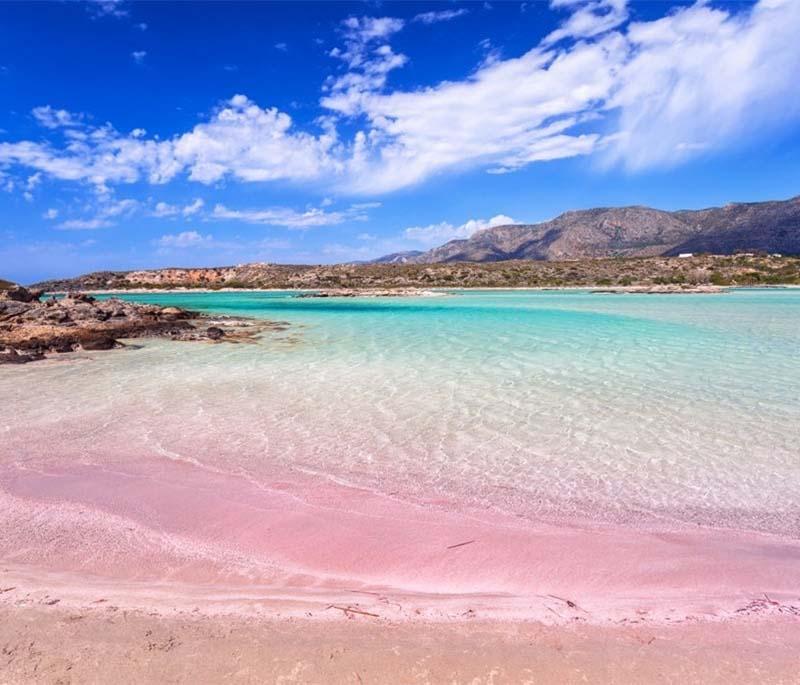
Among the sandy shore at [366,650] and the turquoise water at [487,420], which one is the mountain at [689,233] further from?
the sandy shore at [366,650]

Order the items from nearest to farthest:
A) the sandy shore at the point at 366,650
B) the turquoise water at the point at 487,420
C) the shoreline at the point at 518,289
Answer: the sandy shore at the point at 366,650
the turquoise water at the point at 487,420
the shoreline at the point at 518,289

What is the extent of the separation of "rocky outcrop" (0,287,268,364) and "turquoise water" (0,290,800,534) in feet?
8.22

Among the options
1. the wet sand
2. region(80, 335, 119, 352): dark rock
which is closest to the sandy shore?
the wet sand

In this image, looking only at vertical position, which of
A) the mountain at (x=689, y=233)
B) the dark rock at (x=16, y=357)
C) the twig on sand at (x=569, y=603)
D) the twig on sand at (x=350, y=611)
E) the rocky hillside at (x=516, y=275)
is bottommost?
the twig on sand at (x=569, y=603)

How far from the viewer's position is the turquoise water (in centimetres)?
573

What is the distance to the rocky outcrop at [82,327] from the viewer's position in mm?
17697

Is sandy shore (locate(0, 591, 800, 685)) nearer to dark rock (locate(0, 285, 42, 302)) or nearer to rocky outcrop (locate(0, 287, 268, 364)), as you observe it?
rocky outcrop (locate(0, 287, 268, 364))

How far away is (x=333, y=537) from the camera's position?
472cm

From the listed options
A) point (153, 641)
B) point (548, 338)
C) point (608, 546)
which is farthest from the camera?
point (548, 338)

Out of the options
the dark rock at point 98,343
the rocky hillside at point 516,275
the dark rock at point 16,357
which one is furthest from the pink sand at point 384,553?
the rocky hillside at point 516,275

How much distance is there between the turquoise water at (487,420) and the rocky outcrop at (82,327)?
8.22 ft

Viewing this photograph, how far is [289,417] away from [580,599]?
612 centimetres

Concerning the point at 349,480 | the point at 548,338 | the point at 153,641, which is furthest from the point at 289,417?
the point at 548,338

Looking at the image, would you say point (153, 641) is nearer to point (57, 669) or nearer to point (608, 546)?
point (57, 669)
